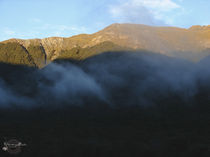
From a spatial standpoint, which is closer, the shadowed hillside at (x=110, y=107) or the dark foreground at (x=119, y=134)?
the dark foreground at (x=119, y=134)

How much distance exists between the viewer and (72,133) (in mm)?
78062

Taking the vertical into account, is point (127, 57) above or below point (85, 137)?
above

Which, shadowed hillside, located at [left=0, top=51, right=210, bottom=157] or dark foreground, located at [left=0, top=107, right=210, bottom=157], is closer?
dark foreground, located at [left=0, top=107, right=210, bottom=157]

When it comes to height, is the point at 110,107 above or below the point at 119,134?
above

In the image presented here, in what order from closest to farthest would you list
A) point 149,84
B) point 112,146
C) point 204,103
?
point 112,146
point 204,103
point 149,84

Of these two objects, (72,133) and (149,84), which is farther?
(149,84)

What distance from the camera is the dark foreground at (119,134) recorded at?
57531 millimetres

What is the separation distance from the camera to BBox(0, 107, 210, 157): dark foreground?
189ft

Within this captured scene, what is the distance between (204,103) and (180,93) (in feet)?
56.9

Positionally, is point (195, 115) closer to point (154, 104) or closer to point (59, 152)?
point (154, 104)

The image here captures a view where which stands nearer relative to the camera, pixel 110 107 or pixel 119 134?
pixel 119 134

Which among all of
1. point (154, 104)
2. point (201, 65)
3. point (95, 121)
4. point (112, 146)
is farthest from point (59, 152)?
point (201, 65)

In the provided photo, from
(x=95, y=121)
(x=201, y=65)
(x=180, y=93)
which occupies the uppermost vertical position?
(x=201, y=65)

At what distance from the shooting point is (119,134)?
77.7m
